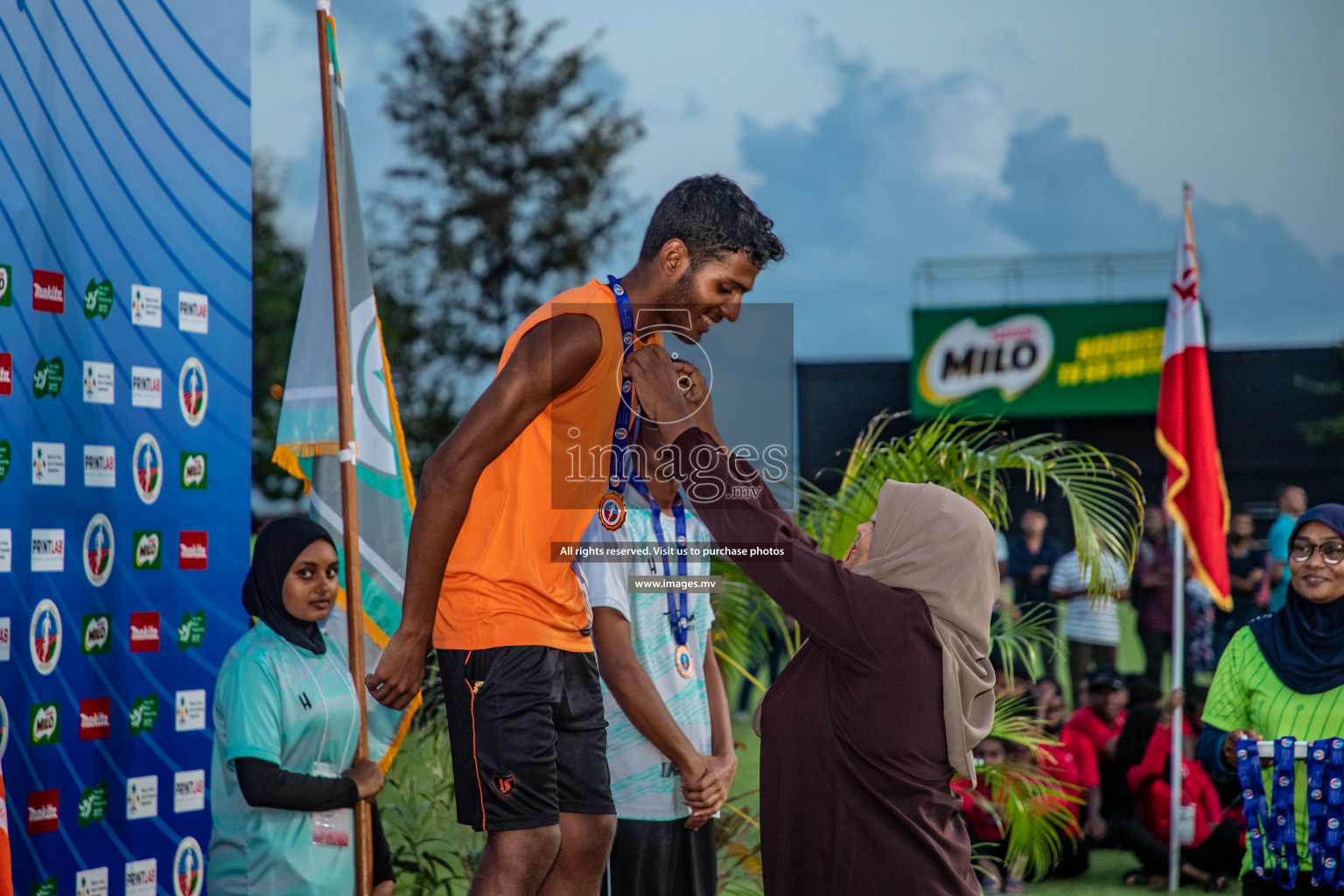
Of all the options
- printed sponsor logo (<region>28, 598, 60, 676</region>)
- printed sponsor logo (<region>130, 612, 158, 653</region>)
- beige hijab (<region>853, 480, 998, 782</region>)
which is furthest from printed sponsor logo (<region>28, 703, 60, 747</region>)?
beige hijab (<region>853, 480, 998, 782</region>)

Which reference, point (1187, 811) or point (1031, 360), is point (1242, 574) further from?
point (1031, 360)

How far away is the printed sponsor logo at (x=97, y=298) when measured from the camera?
13.4 feet

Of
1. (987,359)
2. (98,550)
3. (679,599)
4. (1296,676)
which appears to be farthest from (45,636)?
(987,359)

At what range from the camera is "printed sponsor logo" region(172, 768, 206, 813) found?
4.33 meters

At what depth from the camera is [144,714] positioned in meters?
4.22

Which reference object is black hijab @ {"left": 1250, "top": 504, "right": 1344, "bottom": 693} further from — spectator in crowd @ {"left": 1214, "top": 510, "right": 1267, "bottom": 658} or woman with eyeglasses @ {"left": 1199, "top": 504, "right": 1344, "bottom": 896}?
spectator in crowd @ {"left": 1214, "top": 510, "right": 1267, "bottom": 658}

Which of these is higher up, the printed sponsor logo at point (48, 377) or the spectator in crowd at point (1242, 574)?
the printed sponsor logo at point (48, 377)

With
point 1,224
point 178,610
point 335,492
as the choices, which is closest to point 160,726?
point 178,610

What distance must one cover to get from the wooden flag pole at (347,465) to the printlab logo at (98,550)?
0.83 m

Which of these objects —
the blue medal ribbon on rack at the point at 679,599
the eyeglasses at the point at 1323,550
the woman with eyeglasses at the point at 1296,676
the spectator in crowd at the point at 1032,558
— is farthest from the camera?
the spectator in crowd at the point at 1032,558

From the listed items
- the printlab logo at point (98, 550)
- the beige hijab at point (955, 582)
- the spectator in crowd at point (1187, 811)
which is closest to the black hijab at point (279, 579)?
the printlab logo at point (98, 550)

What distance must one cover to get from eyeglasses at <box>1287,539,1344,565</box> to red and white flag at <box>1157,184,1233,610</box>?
238 cm

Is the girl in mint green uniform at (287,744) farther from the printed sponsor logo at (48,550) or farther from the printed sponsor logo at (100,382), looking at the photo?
the printed sponsor logo at (100,382)

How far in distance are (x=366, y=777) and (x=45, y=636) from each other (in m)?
1.27
